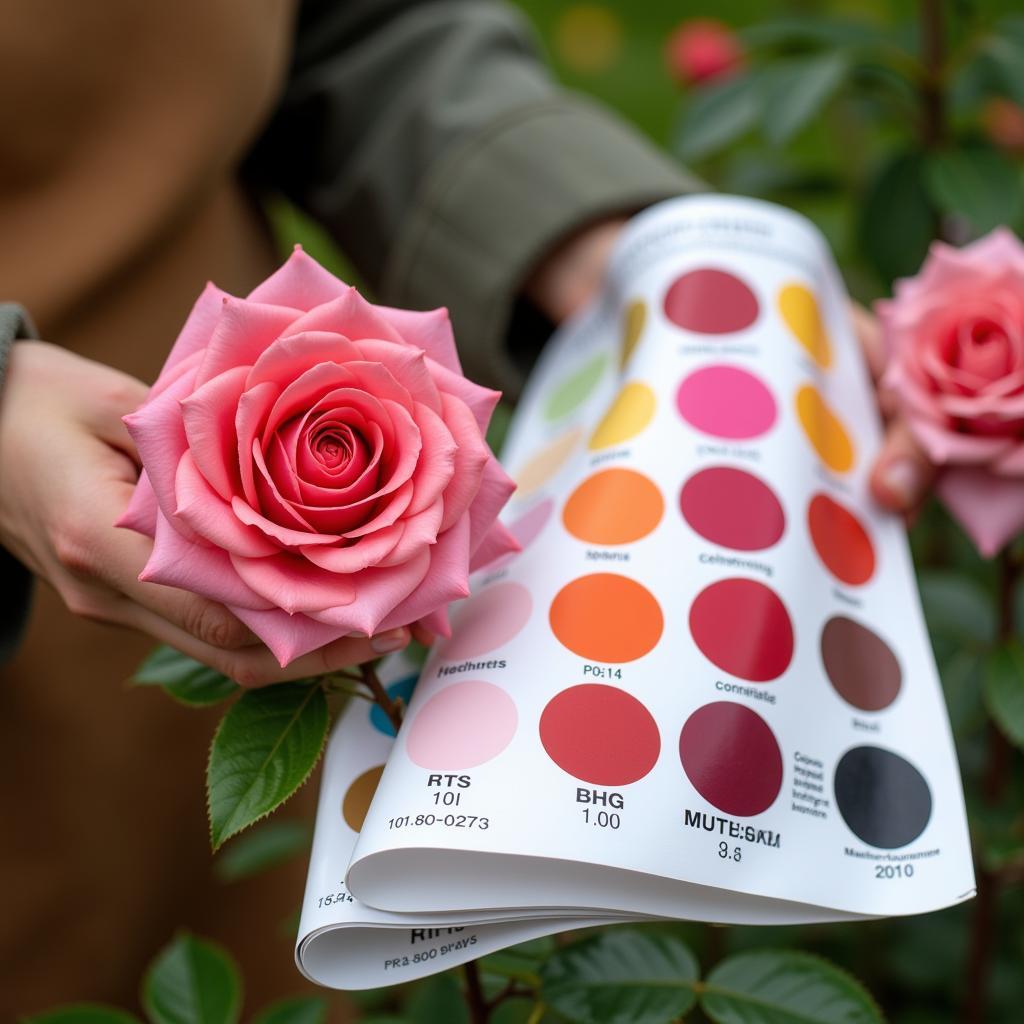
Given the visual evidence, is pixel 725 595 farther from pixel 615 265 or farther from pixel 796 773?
pixel 615 265

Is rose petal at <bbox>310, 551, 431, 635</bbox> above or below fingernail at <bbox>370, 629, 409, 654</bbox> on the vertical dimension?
above

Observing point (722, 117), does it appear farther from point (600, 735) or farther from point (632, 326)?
point (600, 735)

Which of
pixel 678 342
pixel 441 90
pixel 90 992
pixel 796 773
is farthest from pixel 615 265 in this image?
pixel 90 992

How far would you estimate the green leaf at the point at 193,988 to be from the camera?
29.5 inches

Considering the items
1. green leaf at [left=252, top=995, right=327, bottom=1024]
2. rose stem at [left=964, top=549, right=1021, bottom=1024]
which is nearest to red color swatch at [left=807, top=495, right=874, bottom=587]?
rose stem at [left=964, top=549, right=1021, bottom=1024]

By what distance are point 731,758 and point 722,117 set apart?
0.84 m

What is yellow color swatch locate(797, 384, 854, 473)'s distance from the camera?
78 cm

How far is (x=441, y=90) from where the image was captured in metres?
1.12

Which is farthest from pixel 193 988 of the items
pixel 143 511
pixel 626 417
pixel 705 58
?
pixel 705 58

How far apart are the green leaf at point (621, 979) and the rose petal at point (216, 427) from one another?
0.38 meters

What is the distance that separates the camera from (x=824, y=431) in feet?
2.62

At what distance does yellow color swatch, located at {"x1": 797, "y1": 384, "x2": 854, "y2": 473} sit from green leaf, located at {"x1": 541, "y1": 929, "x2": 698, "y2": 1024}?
35 cm

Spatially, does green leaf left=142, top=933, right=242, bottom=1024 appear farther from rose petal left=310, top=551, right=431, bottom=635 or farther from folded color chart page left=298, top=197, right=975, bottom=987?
rose petal left=310, top=551, right=431, bottom=635

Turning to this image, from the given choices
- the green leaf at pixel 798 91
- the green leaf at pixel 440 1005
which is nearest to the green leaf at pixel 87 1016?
the green leaf at pixel 440 1005
